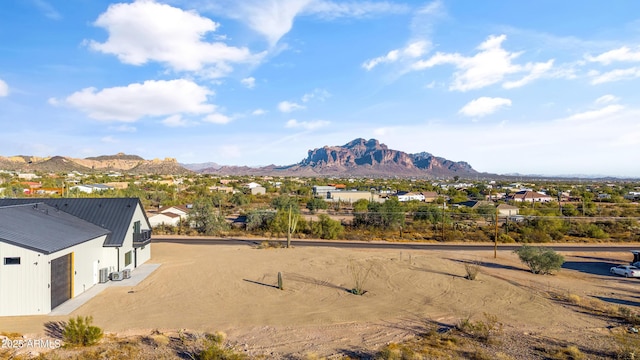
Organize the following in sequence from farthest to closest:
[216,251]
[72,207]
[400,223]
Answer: [400,223] → [216,251] → [72,207]

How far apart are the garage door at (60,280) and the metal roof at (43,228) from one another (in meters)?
0.77

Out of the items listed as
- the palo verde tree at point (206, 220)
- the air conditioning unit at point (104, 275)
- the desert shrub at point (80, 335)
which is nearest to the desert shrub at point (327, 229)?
the palo verde tree at point (206, 220)

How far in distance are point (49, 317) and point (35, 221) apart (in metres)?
6.61

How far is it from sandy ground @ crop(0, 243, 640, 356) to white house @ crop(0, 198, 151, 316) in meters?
1.21

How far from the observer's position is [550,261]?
2745 centimetres

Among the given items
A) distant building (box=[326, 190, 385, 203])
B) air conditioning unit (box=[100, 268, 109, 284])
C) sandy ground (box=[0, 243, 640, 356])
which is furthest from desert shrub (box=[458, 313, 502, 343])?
distant building (box=[326, 190, 385, 203])

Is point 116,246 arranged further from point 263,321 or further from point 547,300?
point 547,300

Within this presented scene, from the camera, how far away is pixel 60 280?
717 inches

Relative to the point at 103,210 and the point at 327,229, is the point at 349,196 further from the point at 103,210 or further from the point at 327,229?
the point at 103,210

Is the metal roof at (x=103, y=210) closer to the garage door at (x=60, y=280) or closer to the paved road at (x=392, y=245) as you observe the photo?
the garage door at (x=60, y=280)

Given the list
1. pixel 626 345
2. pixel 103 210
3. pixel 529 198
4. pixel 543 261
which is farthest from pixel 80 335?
pixel 529 198

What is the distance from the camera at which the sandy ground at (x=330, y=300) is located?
51.6 feet

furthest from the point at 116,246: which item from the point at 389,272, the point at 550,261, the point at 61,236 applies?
the point at 550,261

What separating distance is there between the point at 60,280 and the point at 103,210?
324 inches
